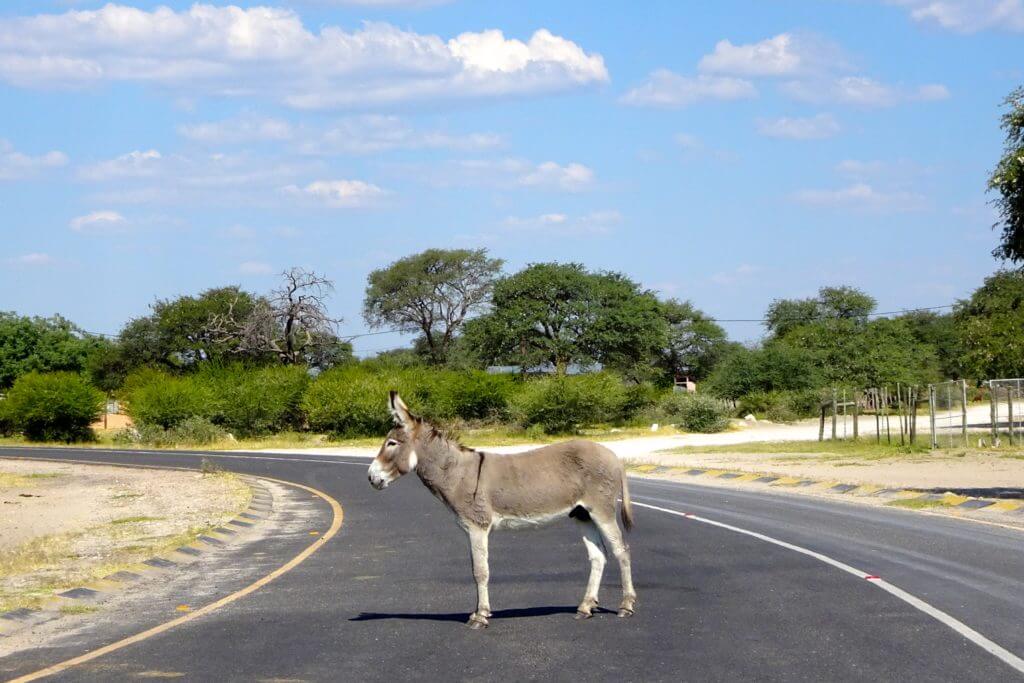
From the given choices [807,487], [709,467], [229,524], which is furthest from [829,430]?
[229,524]

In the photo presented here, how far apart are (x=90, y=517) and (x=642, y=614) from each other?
17.0 m

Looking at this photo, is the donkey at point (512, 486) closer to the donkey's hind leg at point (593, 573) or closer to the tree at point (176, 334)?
the donkey's hind leg at point (593, 573)

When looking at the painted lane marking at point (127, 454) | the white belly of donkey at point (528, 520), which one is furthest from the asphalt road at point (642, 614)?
the painted lane marking at point (127, 454)

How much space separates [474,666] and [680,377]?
10673 cm

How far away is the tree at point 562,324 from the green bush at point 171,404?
83.9 ft

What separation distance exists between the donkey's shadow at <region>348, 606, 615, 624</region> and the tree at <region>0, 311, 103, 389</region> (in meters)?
95.1

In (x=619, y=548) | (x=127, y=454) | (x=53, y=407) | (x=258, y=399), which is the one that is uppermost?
(x=258, y=399)

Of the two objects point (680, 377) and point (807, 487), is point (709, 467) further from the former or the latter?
point (680, 377)

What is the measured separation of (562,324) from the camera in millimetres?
84750

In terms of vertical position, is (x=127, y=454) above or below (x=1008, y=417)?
below

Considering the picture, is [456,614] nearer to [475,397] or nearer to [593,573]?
[593,573]

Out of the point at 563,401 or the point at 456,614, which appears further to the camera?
the point at 563,401

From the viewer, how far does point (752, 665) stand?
28.3 ft

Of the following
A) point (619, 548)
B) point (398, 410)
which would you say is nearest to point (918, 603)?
point (619, 548)
